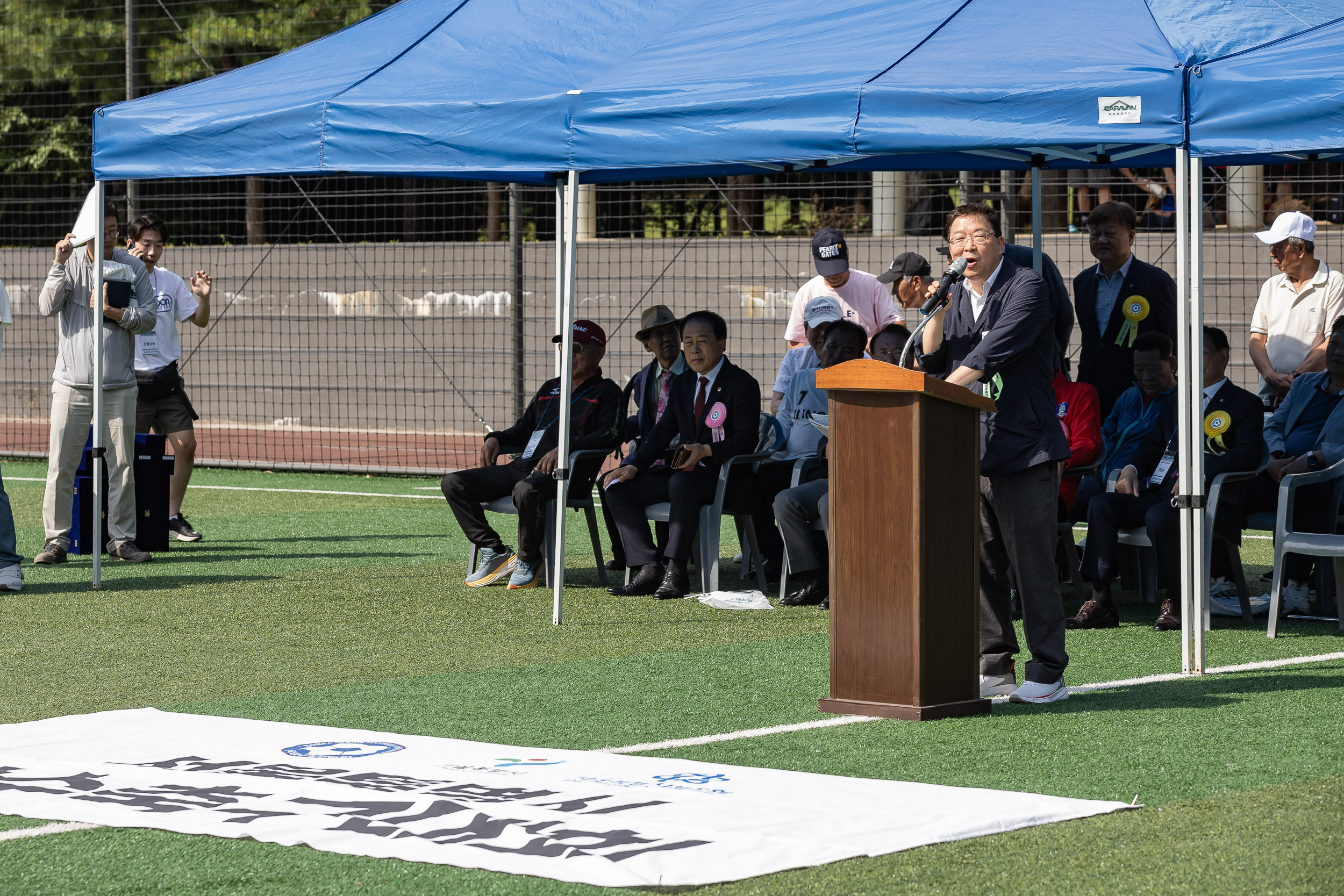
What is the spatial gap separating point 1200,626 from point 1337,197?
419 inches

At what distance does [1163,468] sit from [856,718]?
2.99 m

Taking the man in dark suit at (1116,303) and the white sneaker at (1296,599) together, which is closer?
the white sneaker at (1296,599)

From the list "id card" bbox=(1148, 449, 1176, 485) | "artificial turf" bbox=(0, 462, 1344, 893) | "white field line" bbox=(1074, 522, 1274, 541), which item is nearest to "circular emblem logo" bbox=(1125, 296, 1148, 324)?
"id card" bbox=(1148, 449, 1176, 485)

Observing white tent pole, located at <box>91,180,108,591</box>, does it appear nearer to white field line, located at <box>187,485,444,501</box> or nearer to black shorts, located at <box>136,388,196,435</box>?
black shorts, located at <box>136,388,196,435</box>

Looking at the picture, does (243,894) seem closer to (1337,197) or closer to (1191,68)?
(1191,68)

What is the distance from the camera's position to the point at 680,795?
14.8 ft

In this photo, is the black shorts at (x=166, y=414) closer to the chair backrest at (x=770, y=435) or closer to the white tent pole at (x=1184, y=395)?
the chair backrest at (x=770, y=435)

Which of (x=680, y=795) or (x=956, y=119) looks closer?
(x=680, y=795)

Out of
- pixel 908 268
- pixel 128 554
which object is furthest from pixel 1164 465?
pixel 128 554

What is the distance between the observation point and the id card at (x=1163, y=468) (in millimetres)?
8023

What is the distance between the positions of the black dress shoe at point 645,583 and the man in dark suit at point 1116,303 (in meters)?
2.39

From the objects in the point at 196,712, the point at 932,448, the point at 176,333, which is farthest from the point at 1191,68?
the point at 176,333

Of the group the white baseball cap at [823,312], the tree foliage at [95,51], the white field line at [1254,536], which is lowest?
the white field line at [1254,536]

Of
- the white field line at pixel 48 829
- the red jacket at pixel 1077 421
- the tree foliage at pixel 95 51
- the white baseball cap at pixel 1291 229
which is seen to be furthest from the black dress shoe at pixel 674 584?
the tree foliage at pixel 95 51
